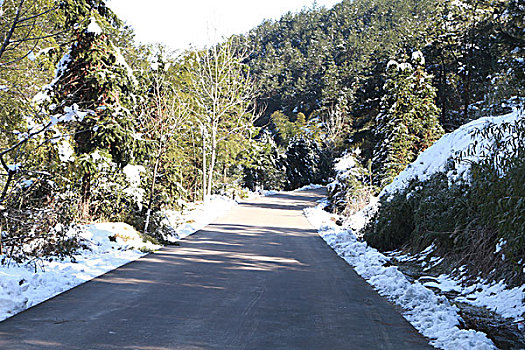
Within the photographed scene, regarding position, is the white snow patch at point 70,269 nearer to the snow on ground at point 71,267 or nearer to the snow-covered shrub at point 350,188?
the snow on ground at point 71,267

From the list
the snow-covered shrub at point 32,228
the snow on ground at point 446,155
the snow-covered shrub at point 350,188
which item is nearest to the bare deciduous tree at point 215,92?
the snow-covered shrub at point 350,188

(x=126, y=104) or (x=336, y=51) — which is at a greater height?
(x=336, y=51)

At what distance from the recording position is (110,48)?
14234 millimetres

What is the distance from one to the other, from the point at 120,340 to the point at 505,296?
17.1ft

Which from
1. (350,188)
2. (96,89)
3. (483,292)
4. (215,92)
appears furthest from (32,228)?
(215,92)

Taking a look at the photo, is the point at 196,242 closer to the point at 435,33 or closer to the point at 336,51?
the point at 435,33

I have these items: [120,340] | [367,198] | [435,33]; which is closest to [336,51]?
[435,33]

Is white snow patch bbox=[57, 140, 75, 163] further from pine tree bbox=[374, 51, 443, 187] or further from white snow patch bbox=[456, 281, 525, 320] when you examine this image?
pine tree bbox=[374, 51, 443, 187]

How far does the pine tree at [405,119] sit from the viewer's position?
2783 centimetres

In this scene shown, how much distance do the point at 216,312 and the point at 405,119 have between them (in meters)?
24.6

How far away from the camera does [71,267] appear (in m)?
8.39

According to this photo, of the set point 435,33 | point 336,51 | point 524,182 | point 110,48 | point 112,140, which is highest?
point 336,51

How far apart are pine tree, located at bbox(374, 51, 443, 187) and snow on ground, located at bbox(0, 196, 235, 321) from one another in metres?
18.2

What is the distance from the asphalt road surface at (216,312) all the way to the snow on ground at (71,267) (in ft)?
0.77
